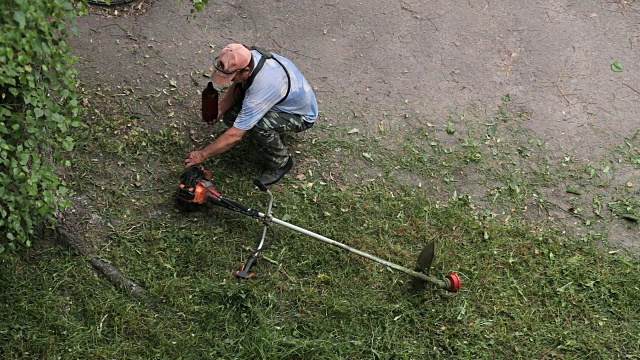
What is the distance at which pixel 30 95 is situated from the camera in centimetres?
345

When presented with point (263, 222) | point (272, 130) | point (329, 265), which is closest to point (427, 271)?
point (329, 265)

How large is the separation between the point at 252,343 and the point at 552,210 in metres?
2.45

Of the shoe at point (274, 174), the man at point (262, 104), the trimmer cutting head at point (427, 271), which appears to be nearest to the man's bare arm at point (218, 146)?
the man at point (262, 104)

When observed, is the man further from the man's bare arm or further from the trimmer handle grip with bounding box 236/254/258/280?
the trimmer handle grip with bounding box 236/254/258/280

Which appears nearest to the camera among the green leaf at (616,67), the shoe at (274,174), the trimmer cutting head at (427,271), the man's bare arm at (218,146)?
the trimmer cutting head at (427,271)

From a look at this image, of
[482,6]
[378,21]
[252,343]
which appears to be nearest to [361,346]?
[252,343]

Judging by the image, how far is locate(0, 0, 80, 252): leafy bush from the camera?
3.12m

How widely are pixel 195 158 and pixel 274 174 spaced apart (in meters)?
0.60

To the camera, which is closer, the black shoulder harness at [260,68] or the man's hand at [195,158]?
the black shoulder harness at [260,68]

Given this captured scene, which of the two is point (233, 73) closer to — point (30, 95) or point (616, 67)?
point (30, 95)

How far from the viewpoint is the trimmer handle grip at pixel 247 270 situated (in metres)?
4.47

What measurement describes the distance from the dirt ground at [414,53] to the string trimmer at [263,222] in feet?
3.27

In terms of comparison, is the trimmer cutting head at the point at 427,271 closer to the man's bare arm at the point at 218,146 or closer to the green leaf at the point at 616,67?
the man's bare arm at the point at 218,146

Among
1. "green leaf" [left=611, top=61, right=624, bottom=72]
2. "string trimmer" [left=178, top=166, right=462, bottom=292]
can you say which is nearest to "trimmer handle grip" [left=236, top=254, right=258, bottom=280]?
"string trimmer" [left=178, top=166, right=462, bottom=292]
